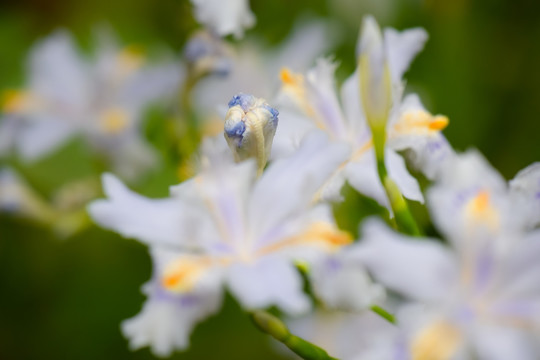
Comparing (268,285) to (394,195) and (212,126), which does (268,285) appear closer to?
(394,195)

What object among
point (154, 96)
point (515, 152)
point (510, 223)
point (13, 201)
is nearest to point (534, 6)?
point (515, 152)

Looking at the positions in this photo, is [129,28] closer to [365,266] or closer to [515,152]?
[515,152]

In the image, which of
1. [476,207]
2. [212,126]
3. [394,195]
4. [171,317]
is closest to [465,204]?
[476,207]

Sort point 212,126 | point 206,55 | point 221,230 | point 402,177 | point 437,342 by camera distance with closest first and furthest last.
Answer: point 437,342 < point 221,230 < point 402,177 < point 206,55 < point 212,126

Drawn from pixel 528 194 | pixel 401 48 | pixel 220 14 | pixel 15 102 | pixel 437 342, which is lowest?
pixel 437 342

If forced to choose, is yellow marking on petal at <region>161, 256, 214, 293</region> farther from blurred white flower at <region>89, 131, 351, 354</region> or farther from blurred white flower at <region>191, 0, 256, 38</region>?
blurred white flower at <region>191, 0, 256, 38</region>

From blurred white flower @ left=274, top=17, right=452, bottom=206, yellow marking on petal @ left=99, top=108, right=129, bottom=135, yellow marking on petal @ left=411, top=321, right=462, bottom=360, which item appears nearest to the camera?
yellow marking on petal @ left=411, top=321, right=462, bottom=360

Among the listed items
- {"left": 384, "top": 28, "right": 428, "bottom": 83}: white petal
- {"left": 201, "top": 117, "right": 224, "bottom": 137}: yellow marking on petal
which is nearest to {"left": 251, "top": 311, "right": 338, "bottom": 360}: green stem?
{"left": 384, "top": 28, "right": 428, "bottom": 83}: white petal
